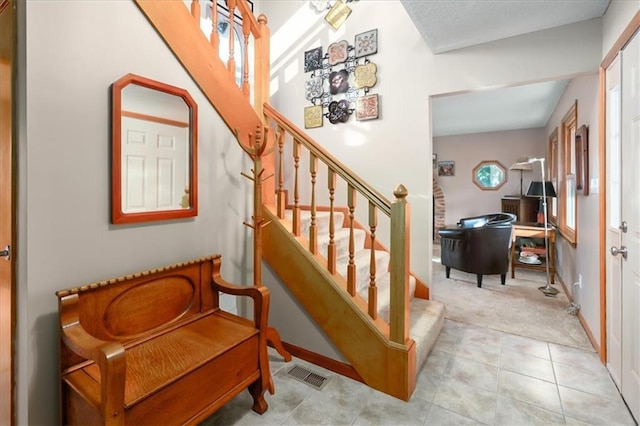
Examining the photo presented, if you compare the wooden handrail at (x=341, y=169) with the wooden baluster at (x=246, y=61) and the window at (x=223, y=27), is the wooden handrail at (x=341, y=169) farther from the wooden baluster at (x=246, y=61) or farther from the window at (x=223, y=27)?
the window at (x=223, y=27)

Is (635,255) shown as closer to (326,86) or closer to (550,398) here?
(550,398)

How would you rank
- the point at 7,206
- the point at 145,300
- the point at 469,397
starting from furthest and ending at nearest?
the point at 469,397, the point at 145,300, the point at 7,206

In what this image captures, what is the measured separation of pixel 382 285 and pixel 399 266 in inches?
34.8

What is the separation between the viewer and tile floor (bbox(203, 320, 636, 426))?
170 centimetres

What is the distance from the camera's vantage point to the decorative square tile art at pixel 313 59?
340 centimetres

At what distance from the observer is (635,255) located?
169cm

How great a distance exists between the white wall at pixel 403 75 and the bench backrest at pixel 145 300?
0.66 metres

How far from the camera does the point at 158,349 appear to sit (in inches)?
61.1

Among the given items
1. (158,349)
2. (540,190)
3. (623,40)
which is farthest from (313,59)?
(540,190)

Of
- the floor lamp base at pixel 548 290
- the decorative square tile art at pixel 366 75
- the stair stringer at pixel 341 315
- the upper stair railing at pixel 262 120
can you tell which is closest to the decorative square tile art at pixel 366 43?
the decorative square tile art at pixel 366 75

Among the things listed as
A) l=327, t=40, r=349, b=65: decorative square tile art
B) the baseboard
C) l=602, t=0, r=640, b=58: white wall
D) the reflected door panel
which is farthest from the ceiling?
the baseboard

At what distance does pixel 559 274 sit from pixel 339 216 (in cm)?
341

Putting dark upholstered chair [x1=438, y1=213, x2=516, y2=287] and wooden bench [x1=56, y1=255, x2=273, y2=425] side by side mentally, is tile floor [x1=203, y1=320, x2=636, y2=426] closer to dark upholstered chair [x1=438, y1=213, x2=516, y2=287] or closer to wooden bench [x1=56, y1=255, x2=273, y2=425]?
wooden bench [x1=56, y1=255, x2=273, y2=425]

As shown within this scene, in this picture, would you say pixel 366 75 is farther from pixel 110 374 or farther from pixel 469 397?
pixel 110 374
